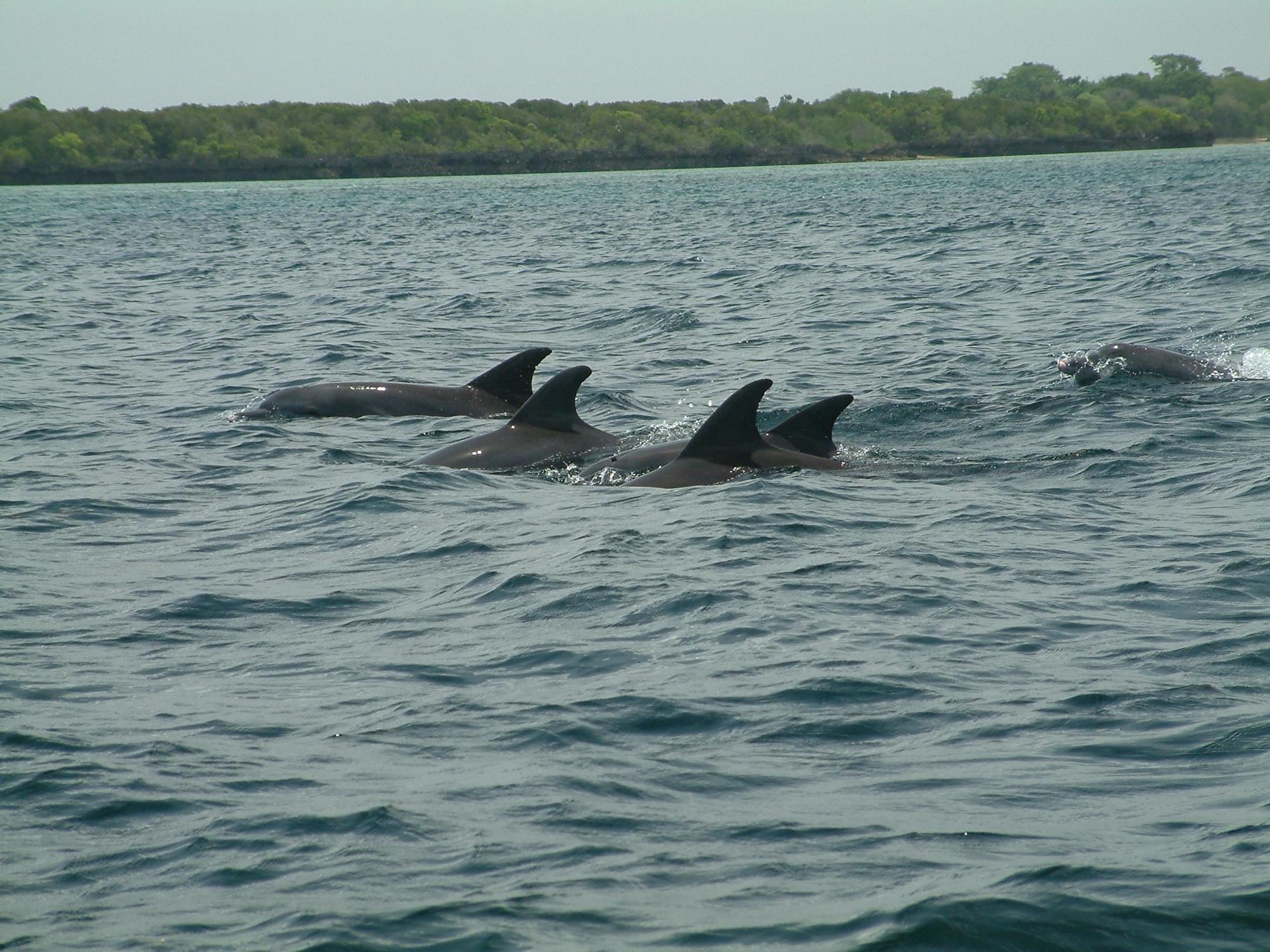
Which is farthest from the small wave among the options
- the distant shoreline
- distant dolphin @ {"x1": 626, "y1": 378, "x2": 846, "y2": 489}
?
the distant shoreline

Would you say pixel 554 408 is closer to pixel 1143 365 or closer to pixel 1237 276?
pixel 1143 365

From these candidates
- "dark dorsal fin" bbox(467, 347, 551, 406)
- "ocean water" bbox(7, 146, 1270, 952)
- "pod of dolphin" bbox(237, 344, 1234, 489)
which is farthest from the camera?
"dark dorsal fin" bbox(467, 347, 551, 406)

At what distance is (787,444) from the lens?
12.8 m

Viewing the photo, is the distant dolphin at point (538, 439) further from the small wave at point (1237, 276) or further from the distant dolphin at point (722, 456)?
the small wave at point (1237, 276)

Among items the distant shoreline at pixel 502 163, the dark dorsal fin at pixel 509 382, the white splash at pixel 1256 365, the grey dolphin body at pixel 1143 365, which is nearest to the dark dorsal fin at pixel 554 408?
the dark dorsal fin at pixel 509 382

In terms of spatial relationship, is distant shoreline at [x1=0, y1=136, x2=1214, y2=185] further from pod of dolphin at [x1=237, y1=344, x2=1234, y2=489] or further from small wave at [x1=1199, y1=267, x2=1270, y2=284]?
pod of dolphin at [x1=237, y1=344, x2=1234, y2=489]

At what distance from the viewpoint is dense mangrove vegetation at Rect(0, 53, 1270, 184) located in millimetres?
158250

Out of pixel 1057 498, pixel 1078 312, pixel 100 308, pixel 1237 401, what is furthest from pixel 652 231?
pixel 1057 498

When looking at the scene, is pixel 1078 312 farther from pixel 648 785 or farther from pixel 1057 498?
→ pixel 648 785

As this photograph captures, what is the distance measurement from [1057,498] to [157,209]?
80.7 m

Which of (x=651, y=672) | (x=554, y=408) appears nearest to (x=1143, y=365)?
(x=554, y=408)

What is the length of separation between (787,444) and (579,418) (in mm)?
2422

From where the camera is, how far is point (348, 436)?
49.4 feet

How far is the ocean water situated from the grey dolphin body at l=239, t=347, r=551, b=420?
406mm
